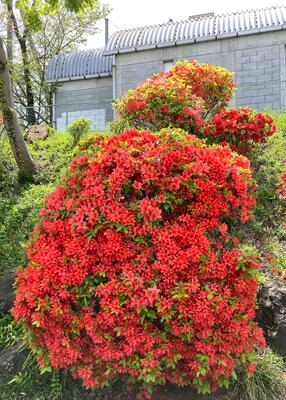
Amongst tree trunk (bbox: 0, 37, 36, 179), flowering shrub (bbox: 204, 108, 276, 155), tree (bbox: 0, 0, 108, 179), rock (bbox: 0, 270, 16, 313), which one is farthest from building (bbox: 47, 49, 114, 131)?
rock (bbox: 0, 270, 16, 313)

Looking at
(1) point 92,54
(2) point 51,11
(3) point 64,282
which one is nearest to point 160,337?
(3) point 64,282

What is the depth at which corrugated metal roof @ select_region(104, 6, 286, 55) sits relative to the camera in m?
13.9

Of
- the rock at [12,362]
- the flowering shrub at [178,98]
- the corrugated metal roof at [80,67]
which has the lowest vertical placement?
the rock at [12,362]

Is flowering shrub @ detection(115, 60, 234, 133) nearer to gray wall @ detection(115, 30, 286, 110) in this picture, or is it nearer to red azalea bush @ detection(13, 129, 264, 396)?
red azalea bush @ detection(13, 129, 264, 396)

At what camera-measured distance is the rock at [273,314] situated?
3.73 metres

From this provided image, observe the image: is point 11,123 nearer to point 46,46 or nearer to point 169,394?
point 169,394

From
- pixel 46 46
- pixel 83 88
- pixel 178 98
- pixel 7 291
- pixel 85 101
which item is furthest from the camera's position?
pixel 46 46

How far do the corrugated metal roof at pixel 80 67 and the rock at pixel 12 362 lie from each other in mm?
14126

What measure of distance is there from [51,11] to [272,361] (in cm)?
639

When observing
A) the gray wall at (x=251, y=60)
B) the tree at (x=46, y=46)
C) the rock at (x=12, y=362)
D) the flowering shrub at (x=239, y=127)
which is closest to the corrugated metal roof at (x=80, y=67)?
the gray wall at (x=251, y=60)

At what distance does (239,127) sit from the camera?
19.5 feet

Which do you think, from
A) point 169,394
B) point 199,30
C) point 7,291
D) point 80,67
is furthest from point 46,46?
point 169,394

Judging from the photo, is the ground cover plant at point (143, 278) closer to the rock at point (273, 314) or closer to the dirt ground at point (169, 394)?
the dirt ground at point (169, 394)

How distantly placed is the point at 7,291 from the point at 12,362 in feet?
3.41
